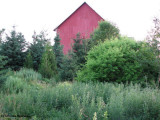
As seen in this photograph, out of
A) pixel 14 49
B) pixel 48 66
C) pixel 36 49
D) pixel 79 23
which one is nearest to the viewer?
pixel 48 66

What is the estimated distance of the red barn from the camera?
25266 millimetres

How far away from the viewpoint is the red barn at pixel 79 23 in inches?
995

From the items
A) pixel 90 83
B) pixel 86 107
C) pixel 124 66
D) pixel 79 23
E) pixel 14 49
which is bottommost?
pixel 86 107

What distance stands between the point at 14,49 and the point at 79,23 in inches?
421

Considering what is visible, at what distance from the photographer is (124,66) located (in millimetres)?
8820

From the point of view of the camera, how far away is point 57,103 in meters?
4.77

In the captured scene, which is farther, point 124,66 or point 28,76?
point 28,76

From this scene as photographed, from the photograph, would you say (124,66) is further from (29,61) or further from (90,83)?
(29,61)

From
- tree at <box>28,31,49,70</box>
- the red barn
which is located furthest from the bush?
the red barn

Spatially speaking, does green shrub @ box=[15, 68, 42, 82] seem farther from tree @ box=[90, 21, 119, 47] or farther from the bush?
tree @ box=[90, 21, 119, 47]

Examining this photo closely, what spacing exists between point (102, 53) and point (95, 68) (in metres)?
0.90

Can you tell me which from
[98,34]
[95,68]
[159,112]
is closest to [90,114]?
[159,112]

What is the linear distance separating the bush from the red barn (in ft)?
52.6

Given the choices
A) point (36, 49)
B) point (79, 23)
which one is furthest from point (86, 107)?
point (79, 23)
